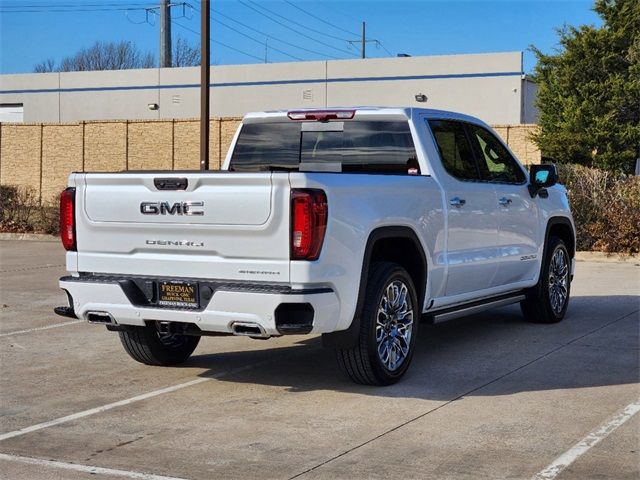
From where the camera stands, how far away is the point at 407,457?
5520mm

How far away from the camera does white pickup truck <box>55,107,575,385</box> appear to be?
640cm

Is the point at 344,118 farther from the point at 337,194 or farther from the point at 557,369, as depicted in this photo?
the point at 557,369

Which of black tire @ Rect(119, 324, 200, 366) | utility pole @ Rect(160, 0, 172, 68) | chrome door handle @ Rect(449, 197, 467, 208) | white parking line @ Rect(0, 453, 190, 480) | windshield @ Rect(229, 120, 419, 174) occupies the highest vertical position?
utility pole @ Rect(160, 0, 172, 68)

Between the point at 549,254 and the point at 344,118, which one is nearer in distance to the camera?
the point at 344,118

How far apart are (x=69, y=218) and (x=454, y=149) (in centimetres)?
327

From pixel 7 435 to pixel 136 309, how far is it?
1256 millimetres

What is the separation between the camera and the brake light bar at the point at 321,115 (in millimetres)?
8344

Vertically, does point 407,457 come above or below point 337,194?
below

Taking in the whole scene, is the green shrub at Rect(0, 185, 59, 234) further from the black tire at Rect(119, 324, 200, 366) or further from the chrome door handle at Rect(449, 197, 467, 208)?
the chrome door handle at Rect(449, 197, 467, 208)

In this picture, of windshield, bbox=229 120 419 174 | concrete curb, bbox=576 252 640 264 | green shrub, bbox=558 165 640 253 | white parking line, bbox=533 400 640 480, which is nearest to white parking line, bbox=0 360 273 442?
windshield, bbox=229 120 419 174

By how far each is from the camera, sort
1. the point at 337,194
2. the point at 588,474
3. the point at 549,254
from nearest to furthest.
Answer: the point at 588,474, the point at 337,194, the point at 549,254

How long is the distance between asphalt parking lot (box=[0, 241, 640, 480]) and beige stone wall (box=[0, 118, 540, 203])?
22.7 meters

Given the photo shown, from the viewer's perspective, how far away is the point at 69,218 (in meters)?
7.29

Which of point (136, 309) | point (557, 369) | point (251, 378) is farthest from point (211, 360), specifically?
point (557, 369)
